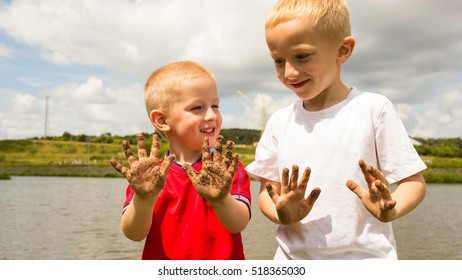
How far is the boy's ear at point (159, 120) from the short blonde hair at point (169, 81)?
0.03 meters

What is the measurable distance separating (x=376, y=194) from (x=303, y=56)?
83 centimetres

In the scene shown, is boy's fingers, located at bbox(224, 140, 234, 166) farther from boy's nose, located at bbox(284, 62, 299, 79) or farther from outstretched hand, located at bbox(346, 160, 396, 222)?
outstretched hand, located at bbox(346, 160, 396, 222)

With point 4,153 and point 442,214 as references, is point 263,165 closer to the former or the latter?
point 442,214

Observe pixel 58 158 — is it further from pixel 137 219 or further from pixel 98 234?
pixel 137 219

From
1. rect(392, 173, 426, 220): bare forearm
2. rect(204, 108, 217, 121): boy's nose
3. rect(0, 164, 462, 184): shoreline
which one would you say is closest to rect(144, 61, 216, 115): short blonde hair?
rect(204, 108, 217, 121): boy's nose

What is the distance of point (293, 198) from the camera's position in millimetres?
2482

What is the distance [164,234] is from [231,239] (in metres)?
0.43

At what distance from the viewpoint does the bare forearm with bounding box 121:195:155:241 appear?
280 centimetres

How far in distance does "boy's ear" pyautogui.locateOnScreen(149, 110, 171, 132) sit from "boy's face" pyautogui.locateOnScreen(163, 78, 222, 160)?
80 mm

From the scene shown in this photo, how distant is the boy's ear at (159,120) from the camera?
314 centimetres

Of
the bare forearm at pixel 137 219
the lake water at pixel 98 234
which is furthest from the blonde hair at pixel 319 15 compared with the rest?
Answer: the lake water at pixel 98 234

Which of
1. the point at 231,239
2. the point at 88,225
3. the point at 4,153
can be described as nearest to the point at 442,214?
the point at 88,225

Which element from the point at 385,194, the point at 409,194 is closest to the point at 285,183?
the point at 385,194

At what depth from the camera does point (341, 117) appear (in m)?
2.73
